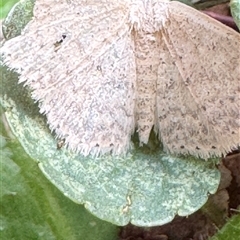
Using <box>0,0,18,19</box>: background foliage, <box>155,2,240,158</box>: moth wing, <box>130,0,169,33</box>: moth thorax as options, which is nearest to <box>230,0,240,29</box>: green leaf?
<box>155,2,240,158</box>: moth wing

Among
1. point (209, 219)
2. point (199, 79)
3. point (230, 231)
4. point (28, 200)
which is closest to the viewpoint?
point (199, 79)

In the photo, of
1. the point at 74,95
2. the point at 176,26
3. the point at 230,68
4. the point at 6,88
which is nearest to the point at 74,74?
the point at 74,95

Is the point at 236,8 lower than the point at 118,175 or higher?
higher

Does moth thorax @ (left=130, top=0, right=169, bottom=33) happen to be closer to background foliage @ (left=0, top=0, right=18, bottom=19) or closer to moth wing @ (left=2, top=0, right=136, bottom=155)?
moth wing @ (left=2, top=0, right=136, bottom=155)

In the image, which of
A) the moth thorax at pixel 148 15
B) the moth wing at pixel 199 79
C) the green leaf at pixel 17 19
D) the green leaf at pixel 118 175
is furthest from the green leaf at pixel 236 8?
the green leaf at pixel 17 19

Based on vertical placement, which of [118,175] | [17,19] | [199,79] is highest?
[17,19]

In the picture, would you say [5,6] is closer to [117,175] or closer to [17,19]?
[17,19]

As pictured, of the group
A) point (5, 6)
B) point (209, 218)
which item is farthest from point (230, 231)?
point (5, 6)
